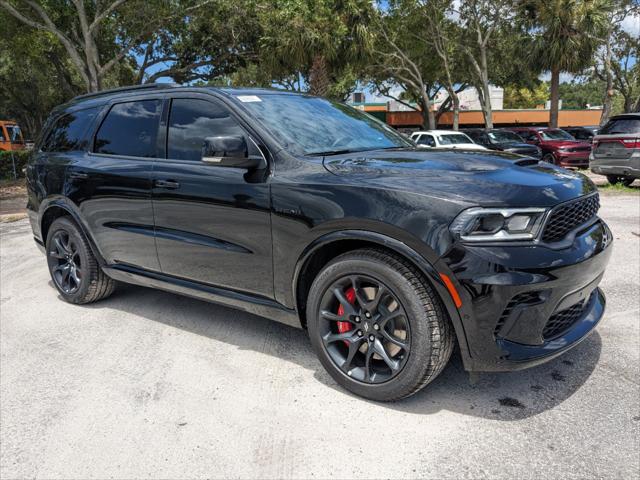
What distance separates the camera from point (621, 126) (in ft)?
36.5

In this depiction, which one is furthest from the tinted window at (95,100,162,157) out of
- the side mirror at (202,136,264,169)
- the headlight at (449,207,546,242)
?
the headlight at (449,207,546,242)

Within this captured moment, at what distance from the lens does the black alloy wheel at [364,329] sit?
2.76 meters

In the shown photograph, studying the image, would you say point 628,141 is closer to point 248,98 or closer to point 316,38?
point 248,98

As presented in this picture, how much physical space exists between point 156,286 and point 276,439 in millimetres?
1861

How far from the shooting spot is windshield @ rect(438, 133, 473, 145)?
16000 mm

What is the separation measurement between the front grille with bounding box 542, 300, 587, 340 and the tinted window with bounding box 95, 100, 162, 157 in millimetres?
2893

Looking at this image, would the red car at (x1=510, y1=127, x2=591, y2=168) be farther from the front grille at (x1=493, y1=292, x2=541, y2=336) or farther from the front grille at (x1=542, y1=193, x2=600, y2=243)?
the front grille at (x1=493, y1=292, x2=541, y2=336)

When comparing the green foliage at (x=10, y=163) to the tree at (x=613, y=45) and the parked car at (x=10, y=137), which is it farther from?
the tree at (x=613, y=45)

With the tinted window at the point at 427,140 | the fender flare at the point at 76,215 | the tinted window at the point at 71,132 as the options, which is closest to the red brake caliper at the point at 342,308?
the fender flare at the point at 76,215

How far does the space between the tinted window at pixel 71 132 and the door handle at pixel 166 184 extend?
3.94 feet

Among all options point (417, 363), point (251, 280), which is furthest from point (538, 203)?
point (251, 280)

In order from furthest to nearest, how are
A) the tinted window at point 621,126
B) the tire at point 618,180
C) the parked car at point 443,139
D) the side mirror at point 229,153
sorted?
the parked car at point 443,139, the tire at point 618,180, the tinted window at point 621,126, the side mirror at point 229,153

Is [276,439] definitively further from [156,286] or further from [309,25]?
[309,25]

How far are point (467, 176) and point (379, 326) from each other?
92cm
